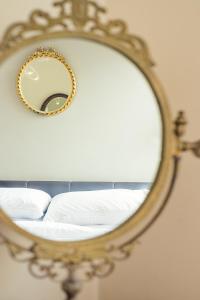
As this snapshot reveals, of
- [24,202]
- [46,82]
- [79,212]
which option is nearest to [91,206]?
[79,212]

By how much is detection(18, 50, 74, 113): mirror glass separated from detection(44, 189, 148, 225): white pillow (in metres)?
0.18

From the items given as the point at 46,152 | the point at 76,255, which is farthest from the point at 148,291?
the point at 46,152

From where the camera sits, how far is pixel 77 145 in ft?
2.16

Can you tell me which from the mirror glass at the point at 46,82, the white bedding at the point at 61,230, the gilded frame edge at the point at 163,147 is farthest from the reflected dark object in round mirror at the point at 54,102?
the white bedding at the point at 61,230

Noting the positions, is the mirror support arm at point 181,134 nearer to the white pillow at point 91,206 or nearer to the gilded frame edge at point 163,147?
the gilded frame edge at point 163,147

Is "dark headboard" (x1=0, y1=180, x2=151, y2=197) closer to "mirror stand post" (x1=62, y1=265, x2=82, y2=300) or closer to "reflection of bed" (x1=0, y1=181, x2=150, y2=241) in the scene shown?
"reflection of bed" (x1=0, y1=181, x2=150, y2=241)

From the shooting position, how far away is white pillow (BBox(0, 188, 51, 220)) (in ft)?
2.06

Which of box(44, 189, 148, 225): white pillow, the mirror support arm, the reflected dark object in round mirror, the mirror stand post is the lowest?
the mirror stand post

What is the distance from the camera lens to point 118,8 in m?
0.80

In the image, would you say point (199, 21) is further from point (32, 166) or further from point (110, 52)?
point (32, 166)

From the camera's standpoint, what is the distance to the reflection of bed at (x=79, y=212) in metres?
0.62

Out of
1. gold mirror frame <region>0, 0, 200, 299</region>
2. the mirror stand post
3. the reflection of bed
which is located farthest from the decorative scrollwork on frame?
the mirror stand post

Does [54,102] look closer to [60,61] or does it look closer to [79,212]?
[60,61]

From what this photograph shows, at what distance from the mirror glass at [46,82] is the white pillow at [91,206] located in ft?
0.59
